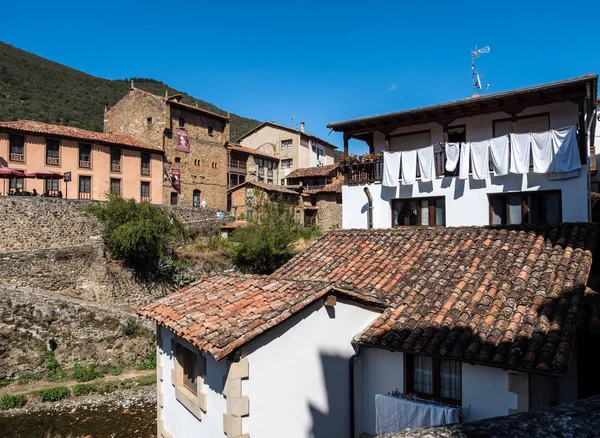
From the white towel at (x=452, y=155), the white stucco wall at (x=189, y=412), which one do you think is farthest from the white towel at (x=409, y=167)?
the white stucco wall at (x=189, y=412)

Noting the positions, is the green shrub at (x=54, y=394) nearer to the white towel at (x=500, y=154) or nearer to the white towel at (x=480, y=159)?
the white towel at (x=480, y=159)

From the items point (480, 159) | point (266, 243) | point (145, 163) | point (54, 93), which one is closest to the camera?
point (480, 159)

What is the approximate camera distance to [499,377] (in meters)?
7.14

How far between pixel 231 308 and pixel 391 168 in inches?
414

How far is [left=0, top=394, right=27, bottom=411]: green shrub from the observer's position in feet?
56.0

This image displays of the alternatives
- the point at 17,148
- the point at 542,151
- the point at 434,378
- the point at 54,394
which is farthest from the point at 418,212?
the point at 17,148

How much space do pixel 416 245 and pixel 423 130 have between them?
7.29m

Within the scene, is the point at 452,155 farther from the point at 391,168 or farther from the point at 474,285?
the point at 474,285

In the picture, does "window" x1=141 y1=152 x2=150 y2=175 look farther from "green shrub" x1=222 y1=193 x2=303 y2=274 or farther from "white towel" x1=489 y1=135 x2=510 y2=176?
"white towel" x1=489 y1=135 x2=510 y2=176

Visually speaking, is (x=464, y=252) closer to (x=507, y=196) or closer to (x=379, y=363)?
(x=379, y=363)

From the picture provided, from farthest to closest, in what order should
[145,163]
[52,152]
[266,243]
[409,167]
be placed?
[145,163] → [52,152] → [266,243] → [409,167]

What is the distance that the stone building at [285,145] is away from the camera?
2147 inches

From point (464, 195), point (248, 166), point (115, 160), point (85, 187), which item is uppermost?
point (248, 166)

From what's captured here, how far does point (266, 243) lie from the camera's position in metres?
26.6
